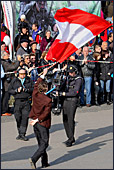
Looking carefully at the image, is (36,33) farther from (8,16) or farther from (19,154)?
(19,154)

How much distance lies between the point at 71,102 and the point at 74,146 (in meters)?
0.94

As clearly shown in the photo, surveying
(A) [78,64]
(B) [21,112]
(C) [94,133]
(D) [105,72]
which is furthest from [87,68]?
(B) [21,112]

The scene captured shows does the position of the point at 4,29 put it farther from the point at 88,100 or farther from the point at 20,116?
the point at 20,116

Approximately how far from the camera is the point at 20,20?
Result: 53.6 feet

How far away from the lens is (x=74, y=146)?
1036 cm

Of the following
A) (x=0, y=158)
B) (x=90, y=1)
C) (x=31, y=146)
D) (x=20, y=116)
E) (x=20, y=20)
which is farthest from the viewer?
(x=90, y=1)

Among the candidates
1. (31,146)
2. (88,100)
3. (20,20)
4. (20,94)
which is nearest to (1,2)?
(20,20)

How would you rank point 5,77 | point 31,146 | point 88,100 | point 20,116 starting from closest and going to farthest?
point 31,146, point 20,116, point 5,77, point 88,100

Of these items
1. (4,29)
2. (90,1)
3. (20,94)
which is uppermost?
(90,1)

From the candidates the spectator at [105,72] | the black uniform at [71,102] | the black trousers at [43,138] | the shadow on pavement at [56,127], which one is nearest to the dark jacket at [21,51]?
the spectator at [105,72]

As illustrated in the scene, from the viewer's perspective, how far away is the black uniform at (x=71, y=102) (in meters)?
10.4

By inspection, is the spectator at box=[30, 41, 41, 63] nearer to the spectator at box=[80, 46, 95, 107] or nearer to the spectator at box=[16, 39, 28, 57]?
the spectator at box=[16, 39, 28, 57]

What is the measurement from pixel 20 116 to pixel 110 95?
17.7 ft

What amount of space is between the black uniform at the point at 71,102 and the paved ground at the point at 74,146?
347 millimetres
